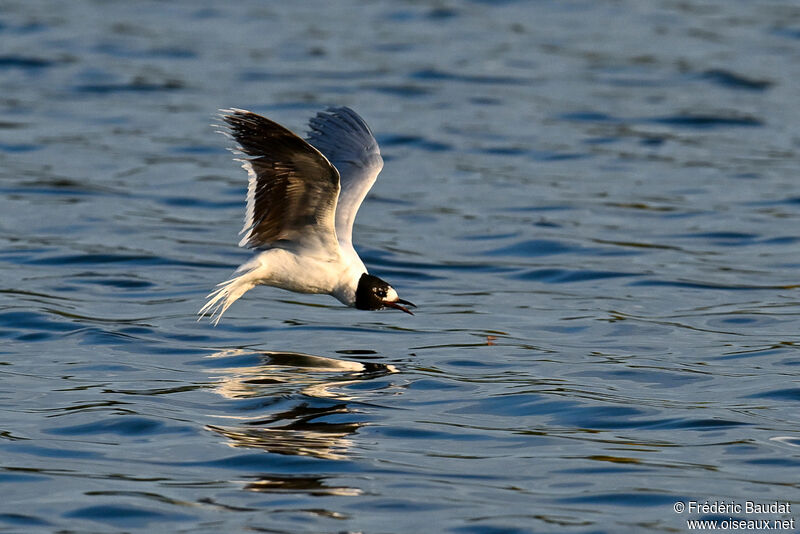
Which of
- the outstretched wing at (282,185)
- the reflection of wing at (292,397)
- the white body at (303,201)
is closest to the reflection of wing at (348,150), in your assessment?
the white body at (303,201)

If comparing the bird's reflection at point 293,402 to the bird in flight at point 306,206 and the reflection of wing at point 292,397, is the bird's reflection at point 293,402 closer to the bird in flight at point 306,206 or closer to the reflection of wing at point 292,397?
the reflection of wing at point 292,397

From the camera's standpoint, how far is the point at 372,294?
9.66 meters

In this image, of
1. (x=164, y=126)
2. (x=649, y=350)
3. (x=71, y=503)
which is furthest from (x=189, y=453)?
(x=164, y=126)

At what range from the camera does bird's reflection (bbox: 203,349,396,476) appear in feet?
23.0

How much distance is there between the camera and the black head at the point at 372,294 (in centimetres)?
966

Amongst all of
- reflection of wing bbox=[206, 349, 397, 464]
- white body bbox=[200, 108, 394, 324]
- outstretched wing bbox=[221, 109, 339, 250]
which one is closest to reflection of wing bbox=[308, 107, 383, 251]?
white body bbox=[200, 108, 394, 324]

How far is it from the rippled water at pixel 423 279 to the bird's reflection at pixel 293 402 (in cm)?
3

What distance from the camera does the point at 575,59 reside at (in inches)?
835

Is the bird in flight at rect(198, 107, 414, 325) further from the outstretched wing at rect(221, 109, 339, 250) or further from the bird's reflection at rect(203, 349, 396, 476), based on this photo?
the bird's reflection at rect(203, 349, 396, 476)

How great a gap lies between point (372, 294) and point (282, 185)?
139cm

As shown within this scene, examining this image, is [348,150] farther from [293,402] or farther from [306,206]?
[293,402]

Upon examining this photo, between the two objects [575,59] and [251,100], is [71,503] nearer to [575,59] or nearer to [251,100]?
[251,100]

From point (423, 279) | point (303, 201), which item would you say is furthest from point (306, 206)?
point (423, 279)

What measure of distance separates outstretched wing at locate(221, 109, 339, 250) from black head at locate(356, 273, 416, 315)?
0.42 m
